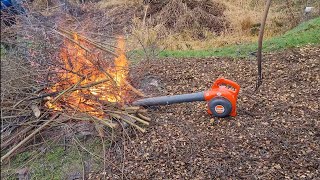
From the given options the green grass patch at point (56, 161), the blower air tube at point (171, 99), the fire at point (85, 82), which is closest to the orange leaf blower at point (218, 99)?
the blower air tube at point (171, 99)

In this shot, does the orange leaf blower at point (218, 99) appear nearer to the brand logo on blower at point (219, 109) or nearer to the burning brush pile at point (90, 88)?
the brand logo on blower at point (219, 109)

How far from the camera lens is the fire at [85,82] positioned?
3.71m

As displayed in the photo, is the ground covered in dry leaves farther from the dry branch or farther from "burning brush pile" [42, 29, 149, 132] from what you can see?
the dry branch

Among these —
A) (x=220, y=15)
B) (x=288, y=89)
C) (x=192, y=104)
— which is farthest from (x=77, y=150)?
(x=220, y=15)

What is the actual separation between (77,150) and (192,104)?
140 cm

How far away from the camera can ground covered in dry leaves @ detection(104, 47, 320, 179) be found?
3.01 m

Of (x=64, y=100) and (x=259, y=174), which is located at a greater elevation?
(x=64, y=100)

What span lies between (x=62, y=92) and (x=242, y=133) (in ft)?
5.99

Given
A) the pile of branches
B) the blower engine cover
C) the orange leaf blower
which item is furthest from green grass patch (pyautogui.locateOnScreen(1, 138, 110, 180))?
the blower engine cover

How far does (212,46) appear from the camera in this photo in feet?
22.6

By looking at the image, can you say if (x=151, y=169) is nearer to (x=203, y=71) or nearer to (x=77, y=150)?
(x=77, y=150)

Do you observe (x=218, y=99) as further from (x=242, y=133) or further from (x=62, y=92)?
(x=62, y=92)

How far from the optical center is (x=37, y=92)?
12.2 feet

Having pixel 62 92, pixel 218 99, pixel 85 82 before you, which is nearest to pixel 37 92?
pixel 62 92
